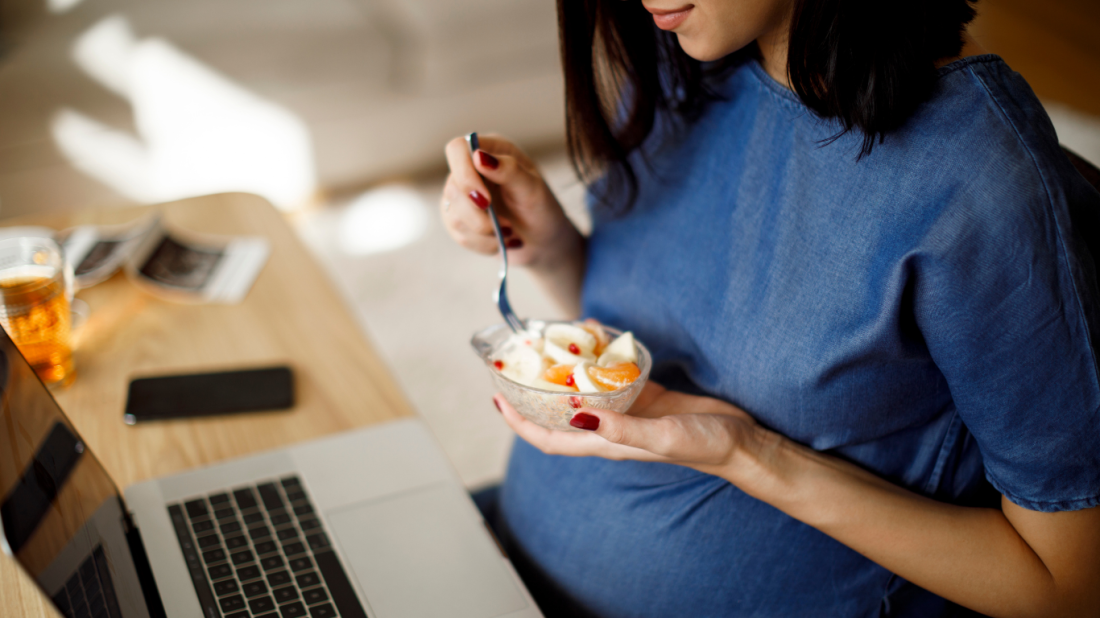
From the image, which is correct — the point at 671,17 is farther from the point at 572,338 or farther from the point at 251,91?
the point at 251,91

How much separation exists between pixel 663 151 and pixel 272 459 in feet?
1.93

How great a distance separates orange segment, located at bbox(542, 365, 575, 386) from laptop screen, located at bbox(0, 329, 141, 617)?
42cm

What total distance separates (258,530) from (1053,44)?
4692 millimetres

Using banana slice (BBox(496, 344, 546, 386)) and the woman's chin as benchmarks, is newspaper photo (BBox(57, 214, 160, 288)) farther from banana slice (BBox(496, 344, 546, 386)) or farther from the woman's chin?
the woman's chin

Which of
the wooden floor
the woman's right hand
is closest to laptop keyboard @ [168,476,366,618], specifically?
the woman's right hand

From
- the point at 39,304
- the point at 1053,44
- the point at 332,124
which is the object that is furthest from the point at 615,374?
the point at 1053,44

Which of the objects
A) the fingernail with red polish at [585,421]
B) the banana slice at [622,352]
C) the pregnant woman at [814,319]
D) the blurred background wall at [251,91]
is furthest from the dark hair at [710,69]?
the blurred background wall at [251,91]

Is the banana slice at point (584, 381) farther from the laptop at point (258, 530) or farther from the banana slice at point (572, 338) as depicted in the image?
the laptop at point (258, 530)

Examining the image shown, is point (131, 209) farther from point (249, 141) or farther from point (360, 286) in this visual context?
point (249, 141)

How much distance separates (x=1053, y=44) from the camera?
13.3 feet

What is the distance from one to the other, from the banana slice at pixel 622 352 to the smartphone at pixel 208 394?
388mm

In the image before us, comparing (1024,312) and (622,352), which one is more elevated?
(1024,312)

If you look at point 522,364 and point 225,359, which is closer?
point 522,364

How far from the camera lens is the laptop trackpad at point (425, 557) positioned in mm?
712
